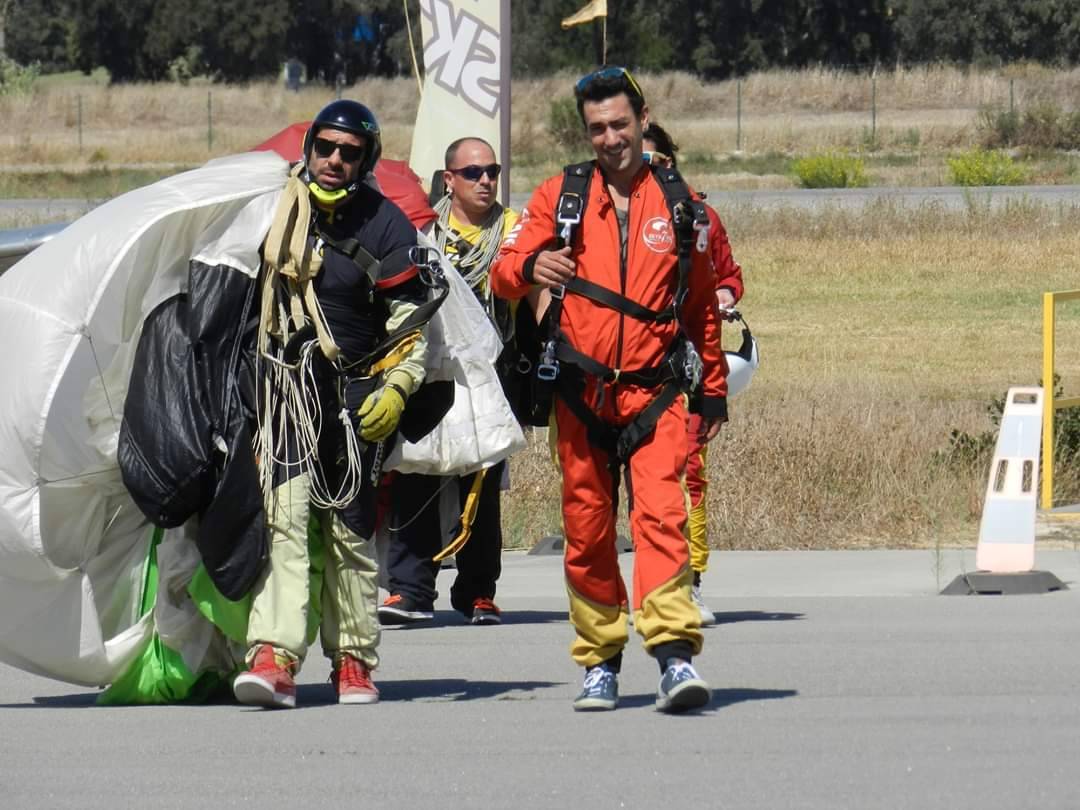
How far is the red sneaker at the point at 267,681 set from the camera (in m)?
6.57

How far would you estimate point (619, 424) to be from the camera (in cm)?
662

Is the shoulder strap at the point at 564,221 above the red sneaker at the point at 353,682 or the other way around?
above

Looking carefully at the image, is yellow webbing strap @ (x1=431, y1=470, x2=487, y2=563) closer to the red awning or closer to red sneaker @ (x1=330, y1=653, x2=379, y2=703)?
the red awning

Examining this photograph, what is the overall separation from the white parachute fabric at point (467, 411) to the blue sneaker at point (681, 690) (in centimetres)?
137

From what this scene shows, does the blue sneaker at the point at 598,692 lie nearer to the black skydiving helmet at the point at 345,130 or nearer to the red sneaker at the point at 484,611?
the black skydiving helmet at the point at 345,130

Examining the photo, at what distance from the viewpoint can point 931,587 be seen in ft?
32.1

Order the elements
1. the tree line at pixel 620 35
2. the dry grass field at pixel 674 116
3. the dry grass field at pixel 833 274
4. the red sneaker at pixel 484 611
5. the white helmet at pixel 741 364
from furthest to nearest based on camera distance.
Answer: the tree line at pixel 620 35
the dry grass field at pixel 674 116
the dry grass field at pixel 833 274
the white helmet at pixel 741 364
the red sneaker at pixel 484 611

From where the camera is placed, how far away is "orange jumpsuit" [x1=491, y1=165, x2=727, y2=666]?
6.50m

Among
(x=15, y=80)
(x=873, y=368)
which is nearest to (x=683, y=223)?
(x=873, y=368)

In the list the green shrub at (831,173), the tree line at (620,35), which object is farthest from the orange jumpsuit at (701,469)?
the tree line at (620,35)

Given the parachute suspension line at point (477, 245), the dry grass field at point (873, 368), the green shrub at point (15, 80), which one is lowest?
the dry grass field at point (873, 368)

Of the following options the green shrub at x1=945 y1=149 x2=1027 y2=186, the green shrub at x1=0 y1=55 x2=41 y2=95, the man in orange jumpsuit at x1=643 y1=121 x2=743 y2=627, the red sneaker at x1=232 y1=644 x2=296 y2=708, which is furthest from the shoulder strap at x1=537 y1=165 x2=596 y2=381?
the green shrub at x1=0 y1=55 x2=41 y2=95

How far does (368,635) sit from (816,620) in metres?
2.71

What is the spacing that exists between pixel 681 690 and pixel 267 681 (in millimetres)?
1346
